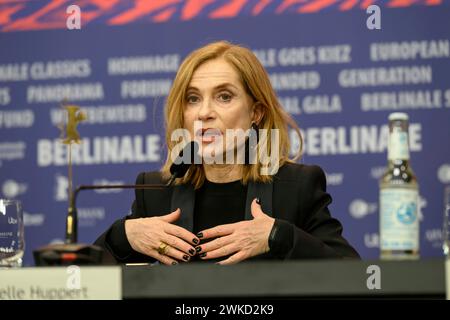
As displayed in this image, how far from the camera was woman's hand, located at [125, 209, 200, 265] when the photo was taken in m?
1.94

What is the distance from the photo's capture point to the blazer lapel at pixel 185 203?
7.47 ft

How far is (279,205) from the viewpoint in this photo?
90.3 inches

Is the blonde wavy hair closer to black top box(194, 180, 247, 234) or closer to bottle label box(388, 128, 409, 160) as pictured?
black top box(194, 180, 247, 234)

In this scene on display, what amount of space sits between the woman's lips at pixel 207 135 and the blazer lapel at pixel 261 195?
0.54 feet

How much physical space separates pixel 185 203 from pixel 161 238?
0.34 metres

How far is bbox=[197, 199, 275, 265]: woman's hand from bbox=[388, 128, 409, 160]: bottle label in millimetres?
482

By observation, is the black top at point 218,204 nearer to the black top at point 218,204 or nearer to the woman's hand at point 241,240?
the black top at point 218,204

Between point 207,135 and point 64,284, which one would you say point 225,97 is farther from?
point 64,284
